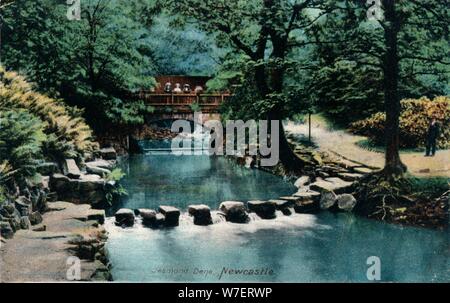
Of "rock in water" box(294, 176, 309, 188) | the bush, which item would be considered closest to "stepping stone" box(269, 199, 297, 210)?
"rock in water" box(294, 176, 309, 188)

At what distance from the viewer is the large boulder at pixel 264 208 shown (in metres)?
10.0

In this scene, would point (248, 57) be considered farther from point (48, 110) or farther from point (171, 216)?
point (48, 110)

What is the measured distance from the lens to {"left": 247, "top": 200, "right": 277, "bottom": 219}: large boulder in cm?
1002

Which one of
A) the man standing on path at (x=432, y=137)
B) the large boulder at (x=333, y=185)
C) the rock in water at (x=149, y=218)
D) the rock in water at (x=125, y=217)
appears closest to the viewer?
the man standing on path at (x=432, y=137)

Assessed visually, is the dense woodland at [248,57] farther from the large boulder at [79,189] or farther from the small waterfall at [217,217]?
the small waterfall at [217,217]

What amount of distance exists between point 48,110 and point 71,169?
4.07 feet

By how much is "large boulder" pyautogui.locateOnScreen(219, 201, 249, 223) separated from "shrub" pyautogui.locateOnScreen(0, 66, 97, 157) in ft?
9.78

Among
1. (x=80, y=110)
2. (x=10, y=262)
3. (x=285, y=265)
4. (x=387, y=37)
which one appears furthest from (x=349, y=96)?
(x=10, y=262)

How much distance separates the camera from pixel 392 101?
9.47 m

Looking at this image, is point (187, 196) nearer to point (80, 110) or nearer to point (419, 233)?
point (80, 110)

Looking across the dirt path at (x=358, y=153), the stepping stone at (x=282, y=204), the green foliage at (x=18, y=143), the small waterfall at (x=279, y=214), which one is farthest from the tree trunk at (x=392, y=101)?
the green foliage at (x=18, y=143)

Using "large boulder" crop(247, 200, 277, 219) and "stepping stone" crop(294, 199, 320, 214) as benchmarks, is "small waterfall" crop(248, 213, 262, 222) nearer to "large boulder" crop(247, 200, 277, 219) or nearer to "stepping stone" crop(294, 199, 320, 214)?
"large boulder" crop(247, 200, 277, 219)

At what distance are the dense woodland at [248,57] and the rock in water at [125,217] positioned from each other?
5.59 feet

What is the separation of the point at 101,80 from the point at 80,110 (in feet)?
2.22
